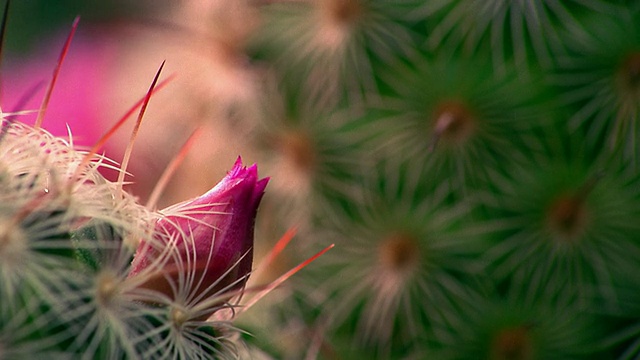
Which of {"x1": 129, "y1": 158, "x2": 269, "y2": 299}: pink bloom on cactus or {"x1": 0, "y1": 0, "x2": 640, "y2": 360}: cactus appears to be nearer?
{"x1": 129, "y1": 158, "x2": 269, "y2": 299}: pink bloom on cactus

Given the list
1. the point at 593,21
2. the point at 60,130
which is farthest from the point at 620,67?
the point at 60,130

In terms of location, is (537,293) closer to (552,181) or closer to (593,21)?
(552,181)

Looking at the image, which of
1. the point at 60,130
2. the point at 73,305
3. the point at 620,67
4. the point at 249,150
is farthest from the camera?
the point at 60,130

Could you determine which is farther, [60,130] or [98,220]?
[60,130]

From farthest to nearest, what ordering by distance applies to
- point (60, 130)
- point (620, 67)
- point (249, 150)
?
point (60, 130)
point (249, 150)
point (620, 67)

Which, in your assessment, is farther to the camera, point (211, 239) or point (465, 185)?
point (465, 185)

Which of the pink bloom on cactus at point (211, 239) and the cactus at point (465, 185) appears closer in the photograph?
the pink bloom on cactus at point (211, 239)

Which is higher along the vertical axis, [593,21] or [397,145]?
[593,21]

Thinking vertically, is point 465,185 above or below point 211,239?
above
